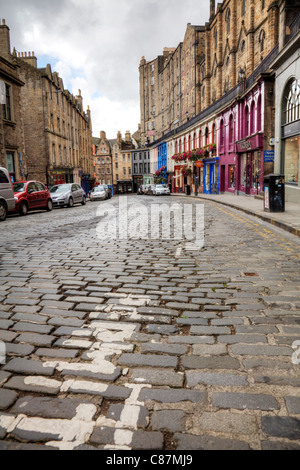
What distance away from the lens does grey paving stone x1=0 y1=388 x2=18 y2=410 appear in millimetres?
2254

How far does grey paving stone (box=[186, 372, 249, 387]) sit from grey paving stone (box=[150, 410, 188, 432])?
0.33 m

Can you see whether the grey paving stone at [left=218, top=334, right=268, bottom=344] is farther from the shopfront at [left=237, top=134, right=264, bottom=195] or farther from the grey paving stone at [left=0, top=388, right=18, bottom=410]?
the shopfront at [left=237, top=134, right=264, bottom=195]

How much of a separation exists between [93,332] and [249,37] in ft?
112

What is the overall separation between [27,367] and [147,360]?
0.89 metres

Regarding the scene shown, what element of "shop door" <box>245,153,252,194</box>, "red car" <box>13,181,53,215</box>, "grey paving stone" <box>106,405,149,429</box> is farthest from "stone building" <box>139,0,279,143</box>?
"grey paving stone" <box>106,405,149,429</box>

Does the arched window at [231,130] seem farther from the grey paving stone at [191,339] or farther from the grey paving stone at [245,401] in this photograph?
the grey paving stone at [245,401]

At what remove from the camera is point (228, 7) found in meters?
35.6

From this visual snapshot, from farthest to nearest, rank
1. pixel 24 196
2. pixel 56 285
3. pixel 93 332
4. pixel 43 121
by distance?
pixel 43 121
pixel 24 196
pixel 56 285
pixel 93 332

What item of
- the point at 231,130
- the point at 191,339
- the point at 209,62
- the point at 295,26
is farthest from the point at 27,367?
the point at 209,62

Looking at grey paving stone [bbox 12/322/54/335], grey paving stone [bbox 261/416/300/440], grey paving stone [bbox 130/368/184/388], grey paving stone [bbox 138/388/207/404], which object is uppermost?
grey paving stone [bbox 12/322/54/335]

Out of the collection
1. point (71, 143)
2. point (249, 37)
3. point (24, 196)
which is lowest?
point (24, 196)

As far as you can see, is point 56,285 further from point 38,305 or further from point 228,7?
point 228,7

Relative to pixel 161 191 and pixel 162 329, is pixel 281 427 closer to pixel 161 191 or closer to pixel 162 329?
pixel 162 329
